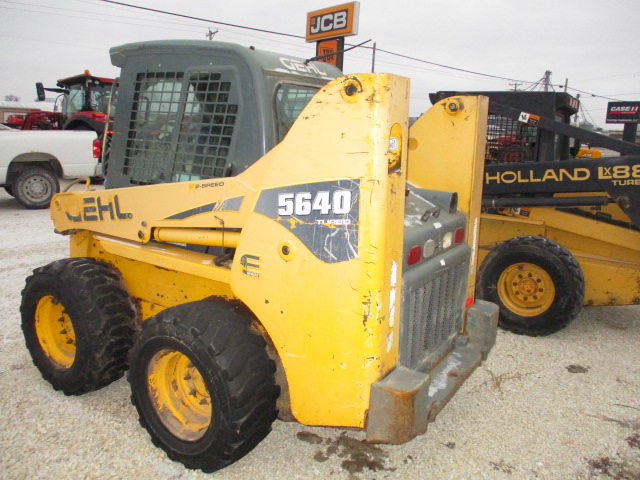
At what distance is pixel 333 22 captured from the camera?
12797 millimetres

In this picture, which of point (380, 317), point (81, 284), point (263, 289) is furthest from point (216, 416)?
point (81, 284)

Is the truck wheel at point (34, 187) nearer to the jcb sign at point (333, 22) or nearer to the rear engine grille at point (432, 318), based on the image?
the jcb sign at point (333, 22)

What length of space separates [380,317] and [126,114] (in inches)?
80.3

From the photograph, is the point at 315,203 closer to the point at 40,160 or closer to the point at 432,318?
the point at 432,318

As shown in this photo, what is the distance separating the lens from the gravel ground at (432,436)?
2.60 metres

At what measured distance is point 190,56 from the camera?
2723mm

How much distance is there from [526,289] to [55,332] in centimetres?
383

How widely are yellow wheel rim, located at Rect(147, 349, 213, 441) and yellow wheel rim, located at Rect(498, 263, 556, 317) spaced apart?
118 inches

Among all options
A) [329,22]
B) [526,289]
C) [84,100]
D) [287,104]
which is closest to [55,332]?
[287,104]

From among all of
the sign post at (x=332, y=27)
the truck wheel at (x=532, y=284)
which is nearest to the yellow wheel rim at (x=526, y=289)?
the truck wheel at (x=532, y=284)

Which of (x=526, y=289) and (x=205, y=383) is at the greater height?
(x=526, y=289)

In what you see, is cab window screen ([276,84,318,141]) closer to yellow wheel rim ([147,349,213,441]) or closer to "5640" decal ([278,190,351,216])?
"5640" decal ([278,190,351,216])

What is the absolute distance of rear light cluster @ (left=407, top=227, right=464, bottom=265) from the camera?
7.93ft

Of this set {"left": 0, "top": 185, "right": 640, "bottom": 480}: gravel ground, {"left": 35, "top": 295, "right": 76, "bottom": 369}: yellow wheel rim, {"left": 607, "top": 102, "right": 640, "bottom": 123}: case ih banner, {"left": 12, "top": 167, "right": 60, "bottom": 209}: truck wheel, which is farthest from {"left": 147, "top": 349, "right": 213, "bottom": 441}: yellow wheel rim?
{"left": 12, "top": 167, "right": 60, "bottom": 209}: truck wheel
